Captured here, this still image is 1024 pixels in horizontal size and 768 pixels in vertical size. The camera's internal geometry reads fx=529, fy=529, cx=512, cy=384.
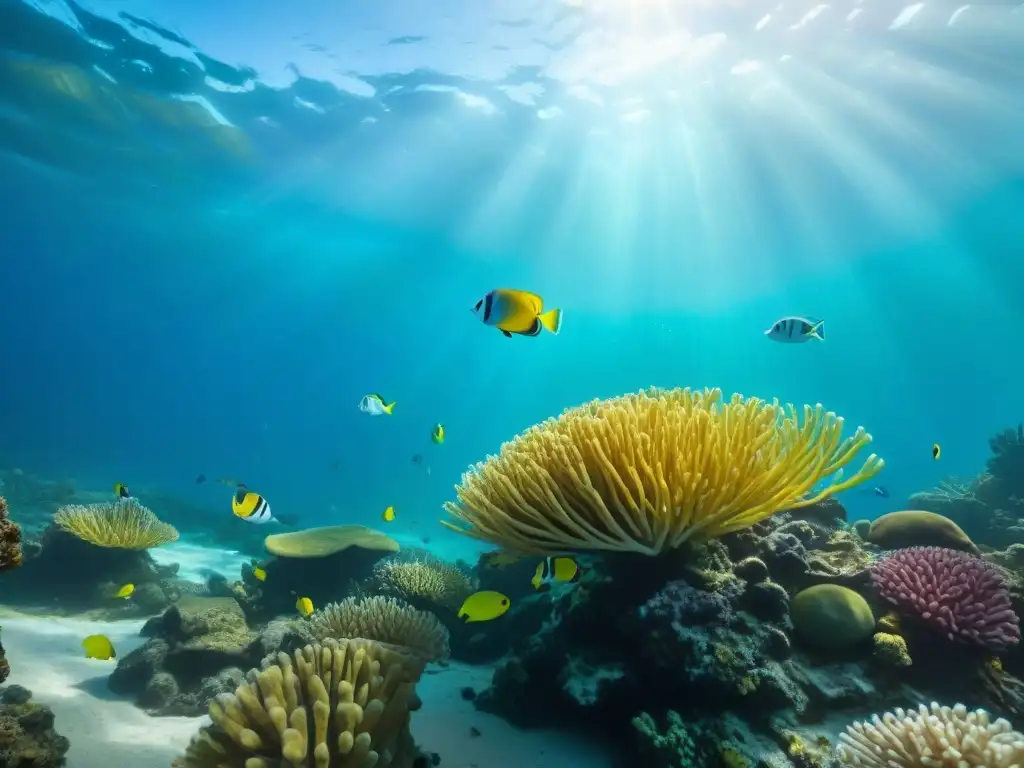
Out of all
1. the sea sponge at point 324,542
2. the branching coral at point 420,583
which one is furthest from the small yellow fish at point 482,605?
the sea sponge at point 324,542

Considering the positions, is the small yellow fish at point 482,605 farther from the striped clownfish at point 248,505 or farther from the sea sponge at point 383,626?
the striped clownfish at point 248,505

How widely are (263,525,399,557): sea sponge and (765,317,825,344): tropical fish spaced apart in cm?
648

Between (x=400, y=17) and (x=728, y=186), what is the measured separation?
723 inches

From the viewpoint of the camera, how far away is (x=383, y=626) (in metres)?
4.92

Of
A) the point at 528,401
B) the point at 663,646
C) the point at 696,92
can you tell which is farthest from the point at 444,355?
the point at 663,646

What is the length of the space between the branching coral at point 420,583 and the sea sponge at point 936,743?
15.8 ft

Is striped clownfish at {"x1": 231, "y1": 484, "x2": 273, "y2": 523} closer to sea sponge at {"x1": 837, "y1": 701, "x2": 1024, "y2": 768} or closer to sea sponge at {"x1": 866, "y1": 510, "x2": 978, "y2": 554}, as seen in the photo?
sea sponge at {"x1": 837, "y1": 701, "x2": 1024, "y2": 768}

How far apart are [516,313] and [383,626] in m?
3.29

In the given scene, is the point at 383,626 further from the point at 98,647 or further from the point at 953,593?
the point at 953,593

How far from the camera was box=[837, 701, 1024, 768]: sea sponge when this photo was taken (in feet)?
7.66

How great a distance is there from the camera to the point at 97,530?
8.01 metres

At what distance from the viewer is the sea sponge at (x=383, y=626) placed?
4.86 metres

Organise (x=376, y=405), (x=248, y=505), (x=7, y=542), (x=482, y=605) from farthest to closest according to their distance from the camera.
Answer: (x=376, y=405)
(x=248, y=505)
(x=482, y=605)
(x=7, y=542)

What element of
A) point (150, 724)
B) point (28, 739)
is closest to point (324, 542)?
point (150, 724)
